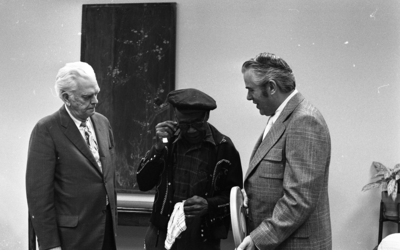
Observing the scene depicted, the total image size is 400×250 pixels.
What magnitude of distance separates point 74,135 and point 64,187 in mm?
258

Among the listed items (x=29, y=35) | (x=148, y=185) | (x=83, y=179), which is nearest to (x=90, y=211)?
(x=83, y=179)

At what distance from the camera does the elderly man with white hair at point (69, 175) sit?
2.31 m

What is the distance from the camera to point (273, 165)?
197 cm

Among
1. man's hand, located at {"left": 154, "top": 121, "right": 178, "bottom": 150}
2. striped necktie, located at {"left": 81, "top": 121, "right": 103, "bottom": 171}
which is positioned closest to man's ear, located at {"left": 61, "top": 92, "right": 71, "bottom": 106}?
striped necktie, located at {"left": 81, "top": 121, "right": 103, "bottom": 171}

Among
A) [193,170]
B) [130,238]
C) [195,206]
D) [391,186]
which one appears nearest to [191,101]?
[193,170]

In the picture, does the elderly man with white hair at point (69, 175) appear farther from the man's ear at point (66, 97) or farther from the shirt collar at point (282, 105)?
the shirt collar at point (282, 105)

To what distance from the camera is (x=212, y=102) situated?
247 cm

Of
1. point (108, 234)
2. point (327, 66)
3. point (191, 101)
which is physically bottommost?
point (108, 234)

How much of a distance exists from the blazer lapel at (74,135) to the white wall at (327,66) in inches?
69.4

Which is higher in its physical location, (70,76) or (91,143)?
(70,76)

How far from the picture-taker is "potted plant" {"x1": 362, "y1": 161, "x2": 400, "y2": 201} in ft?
11.8

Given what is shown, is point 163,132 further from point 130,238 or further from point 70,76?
point 130,238

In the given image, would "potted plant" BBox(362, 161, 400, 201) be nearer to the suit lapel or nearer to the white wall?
the white wall

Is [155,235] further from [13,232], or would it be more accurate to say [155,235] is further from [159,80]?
[13,232]
